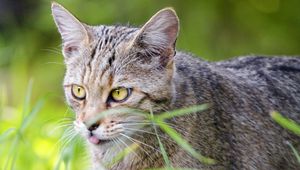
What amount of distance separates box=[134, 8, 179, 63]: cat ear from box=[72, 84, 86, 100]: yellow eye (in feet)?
1.30

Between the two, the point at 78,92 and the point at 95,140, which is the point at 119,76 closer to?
the point at 78,92

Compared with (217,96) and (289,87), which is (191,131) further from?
(289,87)

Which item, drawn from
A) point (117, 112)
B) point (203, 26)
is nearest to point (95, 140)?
point (117, 112)

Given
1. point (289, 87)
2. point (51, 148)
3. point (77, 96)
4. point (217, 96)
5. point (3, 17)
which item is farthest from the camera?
point (3, 17)

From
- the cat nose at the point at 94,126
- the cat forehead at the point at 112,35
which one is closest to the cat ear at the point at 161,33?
the cat forehead at the point at 112,35

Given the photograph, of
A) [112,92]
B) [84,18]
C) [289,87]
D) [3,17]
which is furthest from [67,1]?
[112,92]

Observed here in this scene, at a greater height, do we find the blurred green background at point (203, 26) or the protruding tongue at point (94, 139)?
the blurred green background at point (203, 26)

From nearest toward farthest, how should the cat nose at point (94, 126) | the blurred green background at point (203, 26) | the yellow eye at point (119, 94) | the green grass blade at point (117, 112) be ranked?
the green grass blade at point (117, 112) < the cat nose at point (94, 126) < the yellow eye at point (119, 94) < the blurred green background at point (203, 26)

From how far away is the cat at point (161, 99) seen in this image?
4738 millimetres

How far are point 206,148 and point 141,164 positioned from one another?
0.37m

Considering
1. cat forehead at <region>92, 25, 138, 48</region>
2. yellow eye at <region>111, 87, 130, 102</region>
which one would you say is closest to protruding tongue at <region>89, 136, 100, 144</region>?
yellow eye at <region>111, 87, 130, 102</region>

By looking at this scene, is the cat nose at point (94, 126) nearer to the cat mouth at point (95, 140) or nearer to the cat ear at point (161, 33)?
the cat mouth at point (95, 140)

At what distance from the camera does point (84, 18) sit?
29.0 ft

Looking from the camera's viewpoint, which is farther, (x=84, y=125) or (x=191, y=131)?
(x=191, y=131)
